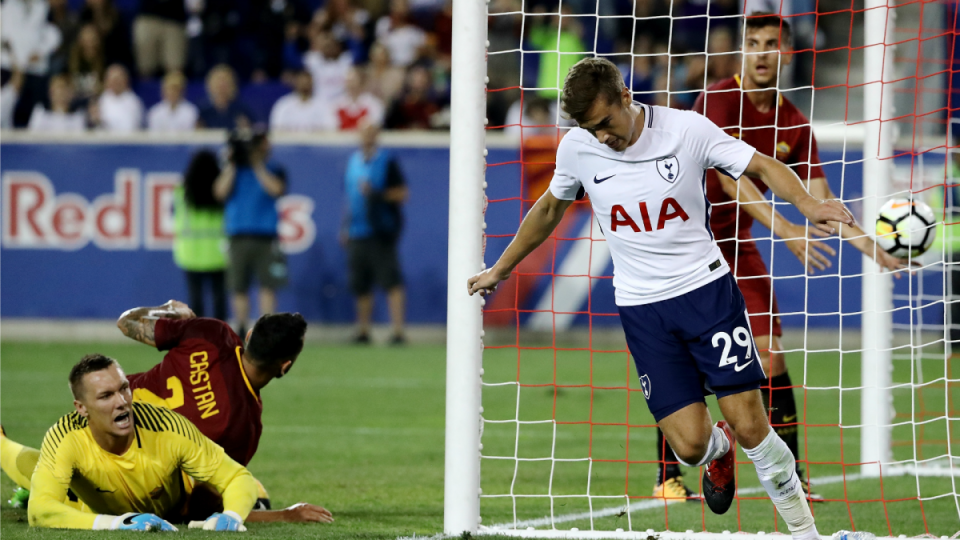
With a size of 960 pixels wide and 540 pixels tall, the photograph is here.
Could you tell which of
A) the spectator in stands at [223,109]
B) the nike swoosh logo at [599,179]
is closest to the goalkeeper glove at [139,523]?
the nike swoosh logo at [599,179]

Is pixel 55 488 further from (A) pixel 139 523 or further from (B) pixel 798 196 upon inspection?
(B) pixel 798 196

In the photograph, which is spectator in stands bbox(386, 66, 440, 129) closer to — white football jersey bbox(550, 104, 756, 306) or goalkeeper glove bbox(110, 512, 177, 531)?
goalkeeper glove bbox(110, 512, 177, 531)

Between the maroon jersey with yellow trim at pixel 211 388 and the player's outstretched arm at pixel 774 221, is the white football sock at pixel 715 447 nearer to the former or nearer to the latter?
the player's outstretched arm at pixel 774 221

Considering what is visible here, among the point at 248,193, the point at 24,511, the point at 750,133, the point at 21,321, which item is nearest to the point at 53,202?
the point at 21,321

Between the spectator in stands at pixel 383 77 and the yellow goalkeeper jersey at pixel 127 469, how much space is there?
10.8 m

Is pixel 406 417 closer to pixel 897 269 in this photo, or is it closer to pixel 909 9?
pixel 897 269

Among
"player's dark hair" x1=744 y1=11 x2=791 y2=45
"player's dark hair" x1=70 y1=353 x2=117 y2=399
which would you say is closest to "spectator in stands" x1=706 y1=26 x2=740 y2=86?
"player's dark hair" x1=744 y1=11 x2=791 y2=45

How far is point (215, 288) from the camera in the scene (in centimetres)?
1393

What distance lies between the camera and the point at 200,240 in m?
13.9

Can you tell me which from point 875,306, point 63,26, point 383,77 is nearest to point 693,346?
point 875,306

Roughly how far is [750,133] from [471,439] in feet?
7.38

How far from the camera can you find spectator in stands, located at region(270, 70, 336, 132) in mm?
15422

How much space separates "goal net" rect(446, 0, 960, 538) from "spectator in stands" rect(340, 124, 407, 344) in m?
1.14

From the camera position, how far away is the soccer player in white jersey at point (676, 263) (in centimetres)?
445
